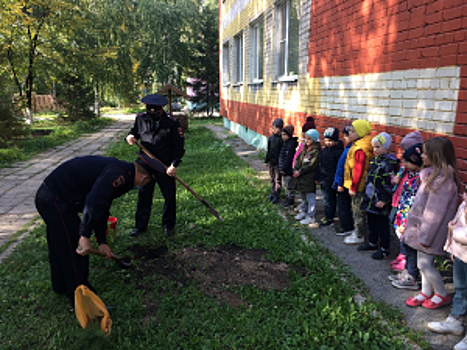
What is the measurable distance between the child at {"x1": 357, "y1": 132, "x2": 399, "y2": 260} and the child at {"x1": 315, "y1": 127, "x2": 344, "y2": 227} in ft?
2.83

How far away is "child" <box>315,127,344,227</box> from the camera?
490 centimetres

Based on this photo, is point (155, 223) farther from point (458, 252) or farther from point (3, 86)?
point (3, 86)

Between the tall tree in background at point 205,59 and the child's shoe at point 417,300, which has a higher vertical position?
the tall tree in background at point 205,59

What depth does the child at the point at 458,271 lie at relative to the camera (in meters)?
2.66

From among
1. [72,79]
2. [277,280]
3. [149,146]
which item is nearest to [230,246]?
[277,280]

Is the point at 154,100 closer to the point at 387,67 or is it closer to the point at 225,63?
the point at 387,67

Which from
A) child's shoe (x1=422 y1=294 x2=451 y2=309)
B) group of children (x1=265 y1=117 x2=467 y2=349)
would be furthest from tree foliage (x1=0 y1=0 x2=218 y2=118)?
child's shoe (x1=422 y1=294 x2=451 y2=309)

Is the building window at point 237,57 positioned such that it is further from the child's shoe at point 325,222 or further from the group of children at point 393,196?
the child's shoe at point 325,222

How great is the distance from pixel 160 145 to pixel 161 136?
12 centimetres

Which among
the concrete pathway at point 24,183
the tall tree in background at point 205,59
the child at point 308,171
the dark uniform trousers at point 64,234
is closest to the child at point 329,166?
the child at point 308,171

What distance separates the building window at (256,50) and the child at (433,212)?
8705mm

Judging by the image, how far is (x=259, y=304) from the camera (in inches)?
128

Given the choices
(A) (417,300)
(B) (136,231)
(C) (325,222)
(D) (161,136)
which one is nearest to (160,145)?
(D) (161,136)

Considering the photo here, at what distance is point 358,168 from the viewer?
4281 mm
